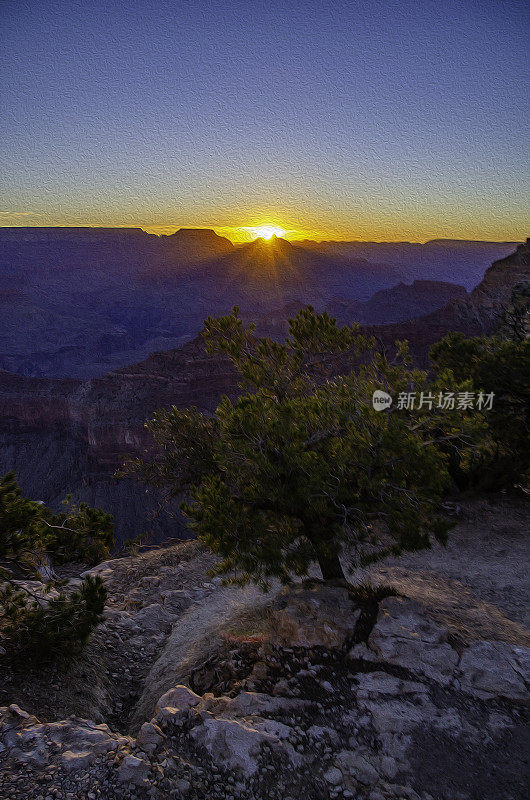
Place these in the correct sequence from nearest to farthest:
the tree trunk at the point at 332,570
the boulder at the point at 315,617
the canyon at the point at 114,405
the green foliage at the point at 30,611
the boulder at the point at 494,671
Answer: the boulder at the point at 494,671 < the green foliage at the point at 30,611 < the boulder at the point at 315,617 < the tree trunk at the point at 332,570 < the canyon at the point at 114,405

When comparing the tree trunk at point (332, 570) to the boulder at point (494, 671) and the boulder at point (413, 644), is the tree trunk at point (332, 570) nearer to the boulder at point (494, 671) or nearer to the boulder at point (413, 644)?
the boulder at point (413, 644)

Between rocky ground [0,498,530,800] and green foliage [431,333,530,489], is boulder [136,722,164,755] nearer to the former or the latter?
rocky ground [0,498,530,800]

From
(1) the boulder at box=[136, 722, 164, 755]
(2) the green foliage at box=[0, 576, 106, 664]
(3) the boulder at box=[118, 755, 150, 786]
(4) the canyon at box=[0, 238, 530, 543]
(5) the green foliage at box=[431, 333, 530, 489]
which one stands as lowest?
(4) the canyon at box=[0, 238, 530, 543]

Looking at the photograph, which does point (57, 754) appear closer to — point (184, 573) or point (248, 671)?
point (248, 671)

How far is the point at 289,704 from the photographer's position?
20.8 feet

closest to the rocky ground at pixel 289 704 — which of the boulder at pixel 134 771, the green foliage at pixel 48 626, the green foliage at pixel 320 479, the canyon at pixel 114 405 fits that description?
the boulder at pixel 134 771

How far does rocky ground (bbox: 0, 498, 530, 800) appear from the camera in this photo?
16.9 feet

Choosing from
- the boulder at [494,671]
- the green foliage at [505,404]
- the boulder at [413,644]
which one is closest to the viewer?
the boulder at [494,671]

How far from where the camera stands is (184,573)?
496 inches

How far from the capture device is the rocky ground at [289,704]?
202 inches

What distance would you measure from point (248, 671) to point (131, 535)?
37760 mm

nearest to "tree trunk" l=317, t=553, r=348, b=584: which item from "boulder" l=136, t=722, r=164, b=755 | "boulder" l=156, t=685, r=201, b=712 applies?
"boulder" l=156, t=685, r=201, b=712

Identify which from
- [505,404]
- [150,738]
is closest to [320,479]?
[150,738]

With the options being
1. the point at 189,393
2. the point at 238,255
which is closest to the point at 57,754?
the point at 189,393
